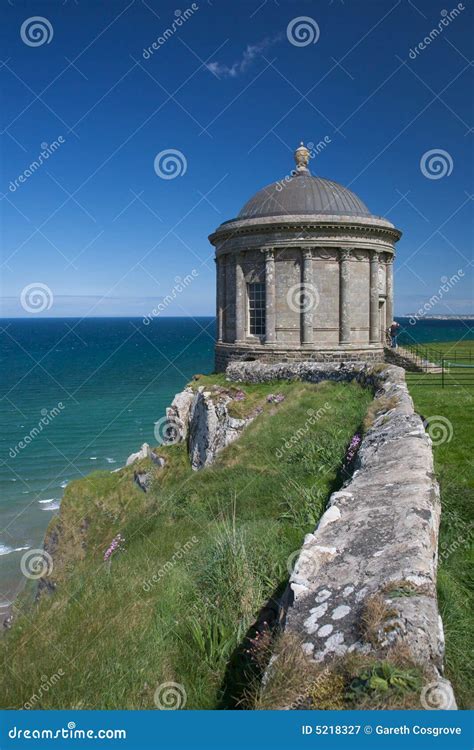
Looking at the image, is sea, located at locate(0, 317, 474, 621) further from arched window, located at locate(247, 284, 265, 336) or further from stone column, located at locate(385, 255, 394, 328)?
stone column, located at locate(385, 255, 394, 328)

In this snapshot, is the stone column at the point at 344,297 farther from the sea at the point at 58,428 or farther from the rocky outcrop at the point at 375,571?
the rocky outcrop at the point at 375,571

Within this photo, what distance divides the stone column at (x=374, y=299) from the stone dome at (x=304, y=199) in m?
2.01

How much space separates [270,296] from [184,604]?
18.8m

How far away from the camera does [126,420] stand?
43.8 meters

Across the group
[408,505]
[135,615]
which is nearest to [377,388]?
[408,505]

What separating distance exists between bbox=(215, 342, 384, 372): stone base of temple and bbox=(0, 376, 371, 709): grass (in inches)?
480

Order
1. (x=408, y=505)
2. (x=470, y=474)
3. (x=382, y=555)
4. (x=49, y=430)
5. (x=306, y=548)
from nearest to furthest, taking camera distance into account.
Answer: (x=382, y=555) < (x=306, y=548) < (x=408, y=505) < (x=470, y=474) < (x=49, y=430)

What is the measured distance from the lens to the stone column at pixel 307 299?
73.5 ft

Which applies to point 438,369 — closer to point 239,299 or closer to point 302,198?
point 239,299

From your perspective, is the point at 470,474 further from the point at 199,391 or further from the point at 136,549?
the point at 199,391

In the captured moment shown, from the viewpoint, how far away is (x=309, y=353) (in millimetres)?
22750

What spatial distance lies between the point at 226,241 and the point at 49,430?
24.1 m

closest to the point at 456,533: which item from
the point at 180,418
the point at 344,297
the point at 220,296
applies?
the point at 180,418

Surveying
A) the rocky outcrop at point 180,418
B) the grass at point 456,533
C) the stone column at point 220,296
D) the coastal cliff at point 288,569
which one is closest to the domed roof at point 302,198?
the stone column at point 220,296
